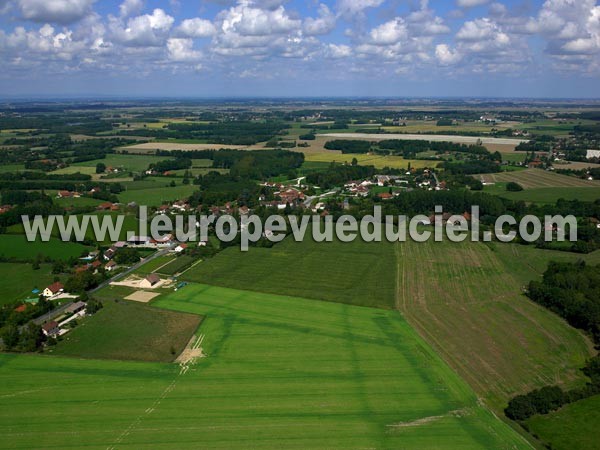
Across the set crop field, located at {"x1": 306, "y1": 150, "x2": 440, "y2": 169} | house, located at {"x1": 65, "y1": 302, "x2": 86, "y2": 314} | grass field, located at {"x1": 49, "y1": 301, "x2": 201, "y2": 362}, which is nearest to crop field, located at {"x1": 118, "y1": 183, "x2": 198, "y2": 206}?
crop field, located at {"x1": 306, "y1": 150, "x2": 440, "y2": 169}

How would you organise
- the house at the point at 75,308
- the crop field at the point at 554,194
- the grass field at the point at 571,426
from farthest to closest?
the crop field at the point at 554,194 → the house at the point at 75,308 → the grass field at the point at 571,426

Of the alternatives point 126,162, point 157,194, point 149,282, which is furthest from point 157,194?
point 149,282

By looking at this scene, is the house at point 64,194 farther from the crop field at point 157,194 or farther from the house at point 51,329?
the house at point 51,329

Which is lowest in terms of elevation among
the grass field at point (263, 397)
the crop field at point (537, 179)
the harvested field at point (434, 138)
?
the grass field at point (263, 397)

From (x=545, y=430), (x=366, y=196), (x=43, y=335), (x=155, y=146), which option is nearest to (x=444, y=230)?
(x=366, y=196)

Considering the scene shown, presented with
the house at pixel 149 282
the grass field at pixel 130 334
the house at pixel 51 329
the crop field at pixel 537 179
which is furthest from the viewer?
the crop field at pixel 537 179

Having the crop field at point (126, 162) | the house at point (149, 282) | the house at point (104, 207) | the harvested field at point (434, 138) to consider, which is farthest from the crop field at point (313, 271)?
the harvested field at point (434, 138)

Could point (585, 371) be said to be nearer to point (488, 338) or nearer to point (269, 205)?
point (488, 338)
